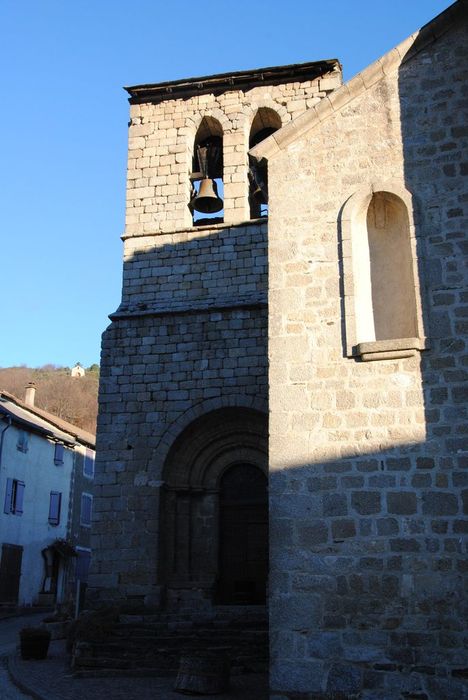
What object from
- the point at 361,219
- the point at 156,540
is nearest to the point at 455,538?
the point at 361,219

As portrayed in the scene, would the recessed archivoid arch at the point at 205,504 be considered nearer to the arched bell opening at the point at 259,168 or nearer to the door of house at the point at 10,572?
the arched bell opening at the point at 259,168

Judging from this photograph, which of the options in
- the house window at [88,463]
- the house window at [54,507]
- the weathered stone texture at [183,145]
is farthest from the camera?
the house window at [88,463]

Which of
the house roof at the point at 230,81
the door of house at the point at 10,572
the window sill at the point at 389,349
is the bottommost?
the door of house at the point at 10,572

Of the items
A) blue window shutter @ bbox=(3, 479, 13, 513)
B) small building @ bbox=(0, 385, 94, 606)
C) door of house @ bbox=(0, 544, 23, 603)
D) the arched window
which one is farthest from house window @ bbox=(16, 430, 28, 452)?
the arched window

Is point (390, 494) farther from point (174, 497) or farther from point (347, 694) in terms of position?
point (174, 497)

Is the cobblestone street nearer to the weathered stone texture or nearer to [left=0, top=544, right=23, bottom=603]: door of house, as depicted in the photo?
the weathered stone texture

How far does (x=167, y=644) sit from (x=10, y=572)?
46.8 feet

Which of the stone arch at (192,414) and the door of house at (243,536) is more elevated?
the stone arch at (192,414)

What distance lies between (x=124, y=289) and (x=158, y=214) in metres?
1.44

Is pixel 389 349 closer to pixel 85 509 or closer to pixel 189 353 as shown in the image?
pixel 189 353

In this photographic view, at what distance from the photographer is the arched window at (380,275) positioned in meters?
6.86

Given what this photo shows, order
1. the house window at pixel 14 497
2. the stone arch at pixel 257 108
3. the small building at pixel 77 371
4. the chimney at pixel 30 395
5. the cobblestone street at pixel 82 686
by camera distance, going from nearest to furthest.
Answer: the cobblestone street at pixel 82 686 → the stone arch at pixel 257 108 → the house window at pixel 14 497 → the chimney at pixel 30 395 → the small building at pixel 77 371

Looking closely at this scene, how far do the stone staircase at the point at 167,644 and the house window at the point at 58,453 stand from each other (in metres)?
17.0

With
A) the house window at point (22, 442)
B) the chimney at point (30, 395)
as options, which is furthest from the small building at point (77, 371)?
the house window at point (22, 442)
